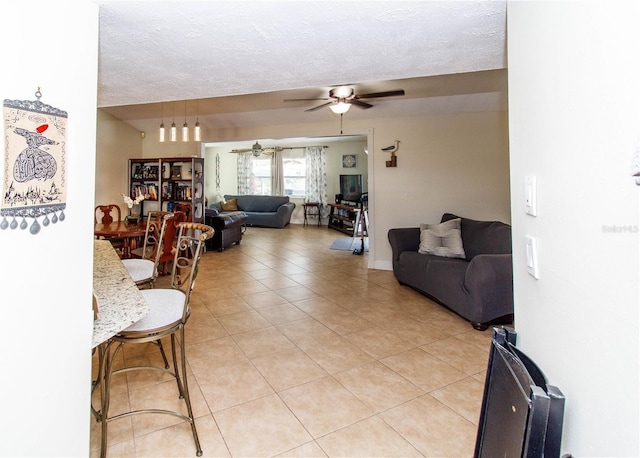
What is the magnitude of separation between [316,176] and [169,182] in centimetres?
508

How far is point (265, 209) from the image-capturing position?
1020 cm

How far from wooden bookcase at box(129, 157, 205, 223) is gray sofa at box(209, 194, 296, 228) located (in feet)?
11.6

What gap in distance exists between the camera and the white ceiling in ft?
4.00

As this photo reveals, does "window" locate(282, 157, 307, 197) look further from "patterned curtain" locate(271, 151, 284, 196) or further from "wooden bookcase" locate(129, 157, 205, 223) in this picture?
"wooden bookcase" locate(129, 157, 205, 223)

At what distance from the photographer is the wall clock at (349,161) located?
1009cm

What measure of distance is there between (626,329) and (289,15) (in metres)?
1.35

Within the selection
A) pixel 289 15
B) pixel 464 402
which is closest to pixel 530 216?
pixel 289 15

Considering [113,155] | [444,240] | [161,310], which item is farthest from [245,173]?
[161,310]

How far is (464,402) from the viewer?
1.90m

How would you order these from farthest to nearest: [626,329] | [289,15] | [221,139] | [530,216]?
1. [221,139]
2. [289,15]
3. [530,216]
4. [626,329]

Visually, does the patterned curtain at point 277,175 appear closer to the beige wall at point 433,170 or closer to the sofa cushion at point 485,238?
the beige wall at point 433,170

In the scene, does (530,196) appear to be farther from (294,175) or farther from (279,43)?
(294,175)

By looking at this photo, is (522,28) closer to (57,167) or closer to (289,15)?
(289,15)

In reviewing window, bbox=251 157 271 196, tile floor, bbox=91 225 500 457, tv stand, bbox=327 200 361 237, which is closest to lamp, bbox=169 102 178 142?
Result: tile floor, bbox=91 225 500 457
